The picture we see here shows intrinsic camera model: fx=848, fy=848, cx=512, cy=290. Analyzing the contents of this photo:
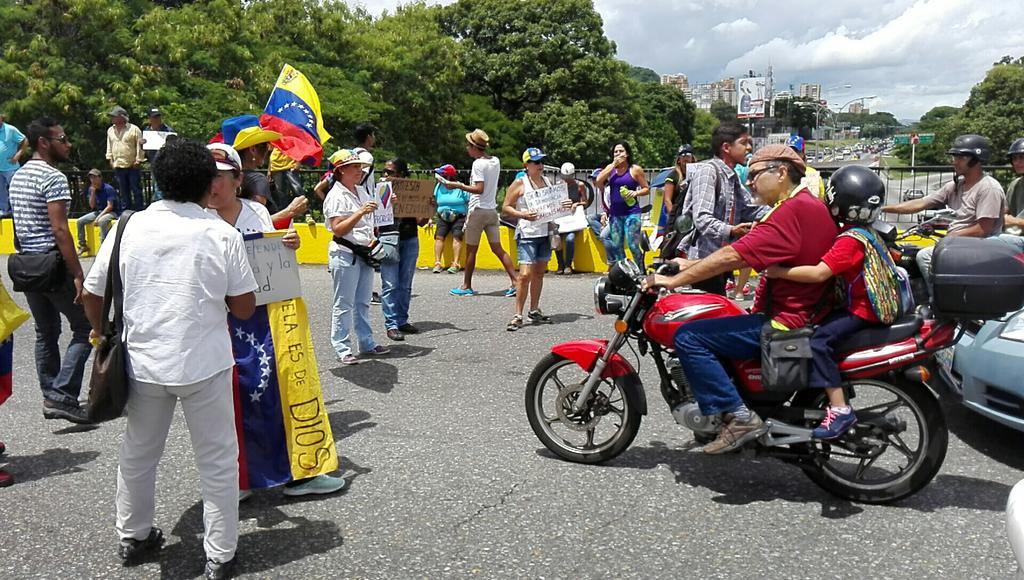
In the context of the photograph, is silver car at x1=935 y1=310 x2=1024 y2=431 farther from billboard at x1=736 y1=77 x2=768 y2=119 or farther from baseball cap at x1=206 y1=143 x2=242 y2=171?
billboard at x1=736 y1=77 x2=768 y2=119

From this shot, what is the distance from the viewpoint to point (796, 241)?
3896 millimetres

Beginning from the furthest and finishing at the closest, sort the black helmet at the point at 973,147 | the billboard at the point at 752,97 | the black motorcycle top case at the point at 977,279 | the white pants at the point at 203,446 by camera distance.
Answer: the billboard at the point at 752,97 → the black helmet at the point at 973,147 → the black motorcycle top case at the point at 977,279 → the white pants at the point at 203,446

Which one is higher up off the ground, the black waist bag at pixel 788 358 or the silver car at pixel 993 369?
the black waist bag at pixel 788 358

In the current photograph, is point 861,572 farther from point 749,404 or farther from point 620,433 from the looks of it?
point 620,433

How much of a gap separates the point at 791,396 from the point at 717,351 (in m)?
0.44

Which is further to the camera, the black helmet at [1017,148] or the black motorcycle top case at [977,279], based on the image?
the black helmet at [1017,148]

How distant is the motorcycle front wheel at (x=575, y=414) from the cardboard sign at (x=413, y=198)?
371 cm

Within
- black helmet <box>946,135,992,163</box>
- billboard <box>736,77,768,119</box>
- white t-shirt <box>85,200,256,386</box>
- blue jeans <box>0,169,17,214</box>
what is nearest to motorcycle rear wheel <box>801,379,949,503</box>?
white t-shirt <box>85,200,256,386</box>

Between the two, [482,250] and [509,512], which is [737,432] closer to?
[509,512]

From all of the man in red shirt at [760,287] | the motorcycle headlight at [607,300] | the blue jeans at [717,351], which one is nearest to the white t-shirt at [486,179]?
the motorcycle headlight at [607,300]

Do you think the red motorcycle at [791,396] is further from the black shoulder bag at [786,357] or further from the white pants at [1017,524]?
the white pants at [1017,524]

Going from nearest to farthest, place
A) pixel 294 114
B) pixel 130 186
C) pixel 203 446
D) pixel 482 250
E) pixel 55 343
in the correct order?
pixel 203 446
pixel 55 343
pixel 294 114
pixel 482 250
pixel 130 186

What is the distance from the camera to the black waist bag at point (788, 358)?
12.8 feet

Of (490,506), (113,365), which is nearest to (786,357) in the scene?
(490,506)
